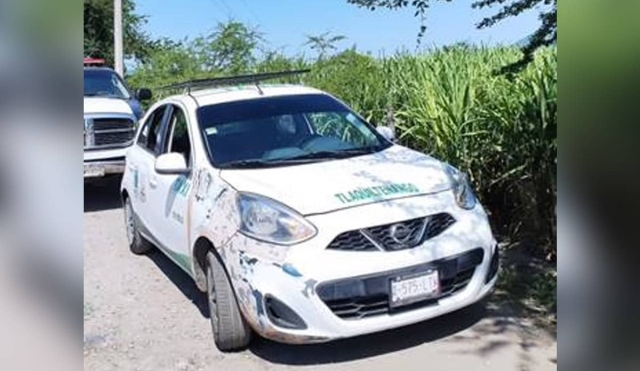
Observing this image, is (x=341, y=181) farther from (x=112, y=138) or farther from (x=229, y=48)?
(x=229, y=48)

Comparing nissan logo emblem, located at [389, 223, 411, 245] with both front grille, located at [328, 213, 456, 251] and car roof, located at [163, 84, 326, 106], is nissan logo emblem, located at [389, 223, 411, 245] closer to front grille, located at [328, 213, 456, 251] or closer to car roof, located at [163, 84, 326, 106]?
front grille, located at [328, 213, 456, 251]

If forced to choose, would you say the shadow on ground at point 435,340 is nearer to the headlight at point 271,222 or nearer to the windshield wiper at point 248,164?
the headlight at point 271,222

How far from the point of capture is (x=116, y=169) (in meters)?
Result: 7.48

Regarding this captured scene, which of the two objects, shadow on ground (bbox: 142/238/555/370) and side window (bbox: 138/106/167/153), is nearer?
shadow on ground (bbox: 142/238/555/370)

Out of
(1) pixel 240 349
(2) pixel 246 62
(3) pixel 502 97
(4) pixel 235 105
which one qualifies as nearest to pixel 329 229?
(1) pixel 240 349

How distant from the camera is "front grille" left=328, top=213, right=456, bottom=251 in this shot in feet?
10.9

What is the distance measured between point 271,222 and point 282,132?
1215 mm

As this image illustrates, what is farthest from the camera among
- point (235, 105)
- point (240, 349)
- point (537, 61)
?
point (235, 105)

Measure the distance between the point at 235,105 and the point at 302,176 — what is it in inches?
42.6

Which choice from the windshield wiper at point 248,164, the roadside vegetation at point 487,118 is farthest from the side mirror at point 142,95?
the windshield wiper at point 248,164

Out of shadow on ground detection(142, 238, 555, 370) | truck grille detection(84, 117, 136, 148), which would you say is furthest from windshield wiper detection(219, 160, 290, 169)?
truck grille detection(84, 117, 136, 148)

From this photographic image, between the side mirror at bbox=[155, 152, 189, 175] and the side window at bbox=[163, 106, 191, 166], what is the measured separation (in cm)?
11

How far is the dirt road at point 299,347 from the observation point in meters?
3.53
